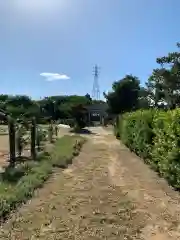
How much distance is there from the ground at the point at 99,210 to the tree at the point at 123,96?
50535 millimetres

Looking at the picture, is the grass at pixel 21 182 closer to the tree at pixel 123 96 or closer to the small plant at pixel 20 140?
the small plant at pixel 20 140

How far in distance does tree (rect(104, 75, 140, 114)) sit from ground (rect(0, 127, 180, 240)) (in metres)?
50.5

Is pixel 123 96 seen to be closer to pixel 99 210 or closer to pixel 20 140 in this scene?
pixel 20 140

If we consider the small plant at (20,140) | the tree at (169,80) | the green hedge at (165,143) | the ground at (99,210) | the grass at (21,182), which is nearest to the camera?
the ground at (99,210)

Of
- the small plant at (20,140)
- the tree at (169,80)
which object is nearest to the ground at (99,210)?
the small plant at (20,140)

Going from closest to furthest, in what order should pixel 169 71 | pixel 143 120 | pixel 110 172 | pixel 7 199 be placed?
pixel 7 199
pixel 110 172
pixel 143 120
pixel 169 71

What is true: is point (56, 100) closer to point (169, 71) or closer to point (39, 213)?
point (169, 71)

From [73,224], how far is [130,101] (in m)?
57.6

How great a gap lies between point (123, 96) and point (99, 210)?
5641 cm

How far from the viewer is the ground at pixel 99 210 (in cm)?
759

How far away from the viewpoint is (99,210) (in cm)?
938

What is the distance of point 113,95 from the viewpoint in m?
65.6

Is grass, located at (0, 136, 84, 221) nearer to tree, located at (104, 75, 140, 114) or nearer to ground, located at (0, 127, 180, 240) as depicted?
ground, located at (0, 127, 180, 240)

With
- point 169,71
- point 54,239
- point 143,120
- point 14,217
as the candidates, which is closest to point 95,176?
point 143,120
